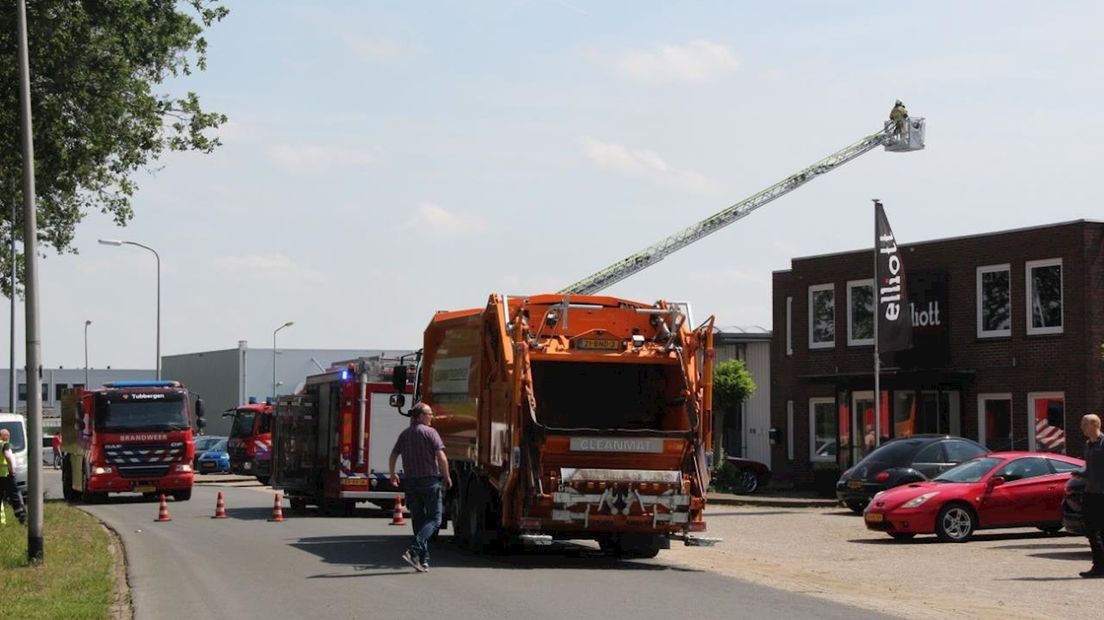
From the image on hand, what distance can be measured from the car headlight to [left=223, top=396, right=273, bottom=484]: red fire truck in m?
31.0

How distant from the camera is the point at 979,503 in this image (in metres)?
23.9

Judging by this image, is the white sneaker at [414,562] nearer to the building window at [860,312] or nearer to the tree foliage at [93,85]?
the tree foliage at [93,85]

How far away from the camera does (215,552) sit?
20.9m

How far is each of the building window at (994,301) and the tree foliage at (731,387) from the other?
10782 millimetres

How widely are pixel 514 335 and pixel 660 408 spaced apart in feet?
7.14

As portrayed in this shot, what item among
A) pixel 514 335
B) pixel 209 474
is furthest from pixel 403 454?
pixel 209 474

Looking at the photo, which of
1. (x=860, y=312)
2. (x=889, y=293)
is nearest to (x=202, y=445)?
(x=860, y=312)

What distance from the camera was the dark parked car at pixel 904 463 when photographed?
3005 centimetres

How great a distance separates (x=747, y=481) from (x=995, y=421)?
735 centimetres

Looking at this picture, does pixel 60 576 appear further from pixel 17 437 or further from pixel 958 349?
pixel 958 349

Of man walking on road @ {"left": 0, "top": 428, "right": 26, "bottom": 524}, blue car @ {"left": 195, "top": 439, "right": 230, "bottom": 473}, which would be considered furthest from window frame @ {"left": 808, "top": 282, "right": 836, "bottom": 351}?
blue car @ {"left": 195, "top": 439, "right": 230, "bottom": 473}

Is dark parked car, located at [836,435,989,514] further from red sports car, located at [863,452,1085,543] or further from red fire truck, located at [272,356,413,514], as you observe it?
red fire truck, located at [272,356,413,514]

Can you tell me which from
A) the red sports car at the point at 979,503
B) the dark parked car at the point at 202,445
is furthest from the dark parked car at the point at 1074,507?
the dark parked car at the point at 202,445

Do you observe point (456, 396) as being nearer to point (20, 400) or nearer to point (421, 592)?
point (421, 592)
